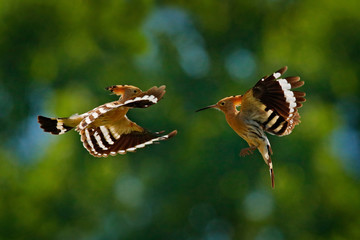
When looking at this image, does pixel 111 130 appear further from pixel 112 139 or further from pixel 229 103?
pixel 229 103

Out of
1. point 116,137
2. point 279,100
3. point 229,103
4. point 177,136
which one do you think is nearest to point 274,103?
point 279,100

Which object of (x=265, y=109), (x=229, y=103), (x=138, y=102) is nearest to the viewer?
(x=138, y=102)

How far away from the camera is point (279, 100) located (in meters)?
3.17

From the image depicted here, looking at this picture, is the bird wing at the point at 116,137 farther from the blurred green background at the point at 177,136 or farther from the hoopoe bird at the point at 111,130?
A: the blurred green background at the point at 177,136

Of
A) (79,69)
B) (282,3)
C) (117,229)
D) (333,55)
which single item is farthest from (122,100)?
(282,3)

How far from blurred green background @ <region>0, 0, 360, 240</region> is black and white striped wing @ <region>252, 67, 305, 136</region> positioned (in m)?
5.91

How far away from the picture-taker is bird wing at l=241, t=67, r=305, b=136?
123 inches

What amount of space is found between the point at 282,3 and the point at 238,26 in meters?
1.21

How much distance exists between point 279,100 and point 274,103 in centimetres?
4

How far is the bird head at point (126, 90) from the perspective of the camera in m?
3.17

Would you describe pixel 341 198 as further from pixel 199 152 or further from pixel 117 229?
pixel 117 229

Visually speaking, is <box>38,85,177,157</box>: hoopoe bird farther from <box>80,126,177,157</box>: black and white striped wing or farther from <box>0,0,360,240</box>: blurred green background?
<box>0,0,360,240</box>: blurred green background

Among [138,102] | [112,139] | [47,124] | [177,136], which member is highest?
[138,102]

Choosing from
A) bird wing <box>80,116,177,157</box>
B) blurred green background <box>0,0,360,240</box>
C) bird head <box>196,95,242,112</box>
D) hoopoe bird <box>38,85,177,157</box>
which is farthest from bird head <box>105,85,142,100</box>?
blurred green background <box>0,0,360,240</box>
